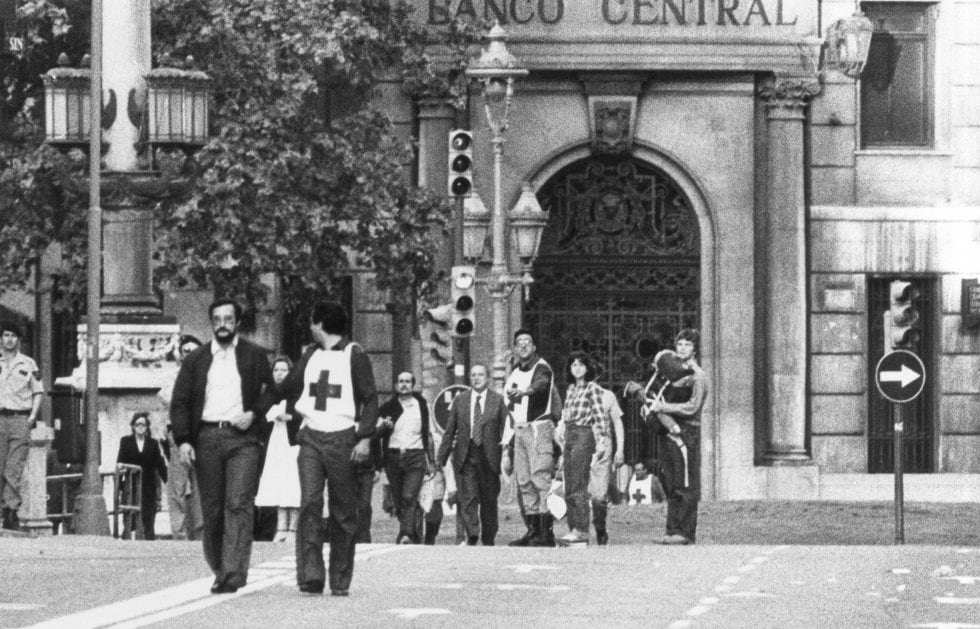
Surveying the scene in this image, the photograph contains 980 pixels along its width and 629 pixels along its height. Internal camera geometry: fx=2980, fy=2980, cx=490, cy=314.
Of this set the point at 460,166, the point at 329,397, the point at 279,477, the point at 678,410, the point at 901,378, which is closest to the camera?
the point at 329,397

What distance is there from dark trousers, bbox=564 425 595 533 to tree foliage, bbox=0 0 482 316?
758 cm

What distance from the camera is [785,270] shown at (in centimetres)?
3759

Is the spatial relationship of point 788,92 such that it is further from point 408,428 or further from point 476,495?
point 476,495

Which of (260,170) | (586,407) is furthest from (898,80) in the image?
(586,407)

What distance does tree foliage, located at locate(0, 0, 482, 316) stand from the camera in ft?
105

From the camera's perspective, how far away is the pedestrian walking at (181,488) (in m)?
23.8

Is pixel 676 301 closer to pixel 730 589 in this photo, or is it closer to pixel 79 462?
pixel 79 462

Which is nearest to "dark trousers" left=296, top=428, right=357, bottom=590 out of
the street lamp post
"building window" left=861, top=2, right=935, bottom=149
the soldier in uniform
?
the soldier in uniform

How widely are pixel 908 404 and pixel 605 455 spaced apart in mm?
13946

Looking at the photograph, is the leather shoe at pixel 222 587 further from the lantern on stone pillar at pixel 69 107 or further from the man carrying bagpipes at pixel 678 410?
the lantern on stone pillar at pixel 69 107

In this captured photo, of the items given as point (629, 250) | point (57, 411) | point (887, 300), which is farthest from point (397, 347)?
point (57, 411)

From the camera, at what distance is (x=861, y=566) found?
1967 centimetres

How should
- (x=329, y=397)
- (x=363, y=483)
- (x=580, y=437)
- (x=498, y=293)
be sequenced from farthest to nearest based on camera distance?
(x=498, y=293) → (x=580, y=437) → (x=363, y=483) → (x=329, y=397)

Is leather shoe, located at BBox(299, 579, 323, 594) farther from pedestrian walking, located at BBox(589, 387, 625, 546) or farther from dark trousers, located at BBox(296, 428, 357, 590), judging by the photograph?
pedestrian walking, located at BBox(589, 387, 625, 546)
